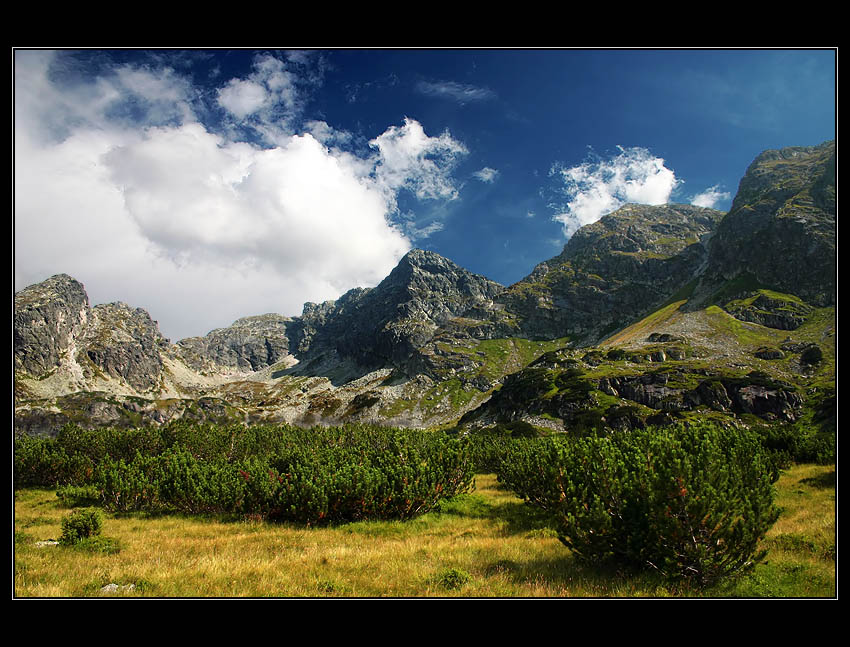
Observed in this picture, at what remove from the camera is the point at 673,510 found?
408 inches

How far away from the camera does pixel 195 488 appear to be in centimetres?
2494

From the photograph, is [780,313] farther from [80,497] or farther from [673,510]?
[80,497]

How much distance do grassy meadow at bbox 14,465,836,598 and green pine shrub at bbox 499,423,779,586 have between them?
0.73 meters

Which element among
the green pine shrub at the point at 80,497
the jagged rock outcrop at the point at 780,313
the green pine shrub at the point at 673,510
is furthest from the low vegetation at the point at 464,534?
the jagged rock outcrop at the point at 780,313

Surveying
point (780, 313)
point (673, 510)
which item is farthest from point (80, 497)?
point (780, 313)

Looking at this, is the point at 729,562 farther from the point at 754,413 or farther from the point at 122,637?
the point at 754,413

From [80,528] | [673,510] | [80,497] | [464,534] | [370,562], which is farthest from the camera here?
[80,497]

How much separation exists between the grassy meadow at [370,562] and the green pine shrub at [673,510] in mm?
734

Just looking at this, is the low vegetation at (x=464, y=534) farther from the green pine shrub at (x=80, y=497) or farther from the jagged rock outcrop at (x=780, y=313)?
the jagged rock outcrop at (x=780, y=313)

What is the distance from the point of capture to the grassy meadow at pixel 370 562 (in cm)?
1059

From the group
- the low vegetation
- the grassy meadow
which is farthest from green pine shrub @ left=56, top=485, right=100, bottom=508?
the grassy meadow

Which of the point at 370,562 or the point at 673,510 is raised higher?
the point at 673,510

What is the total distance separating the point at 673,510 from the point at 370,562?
389 inches

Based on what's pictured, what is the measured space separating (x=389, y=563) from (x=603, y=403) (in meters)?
142
